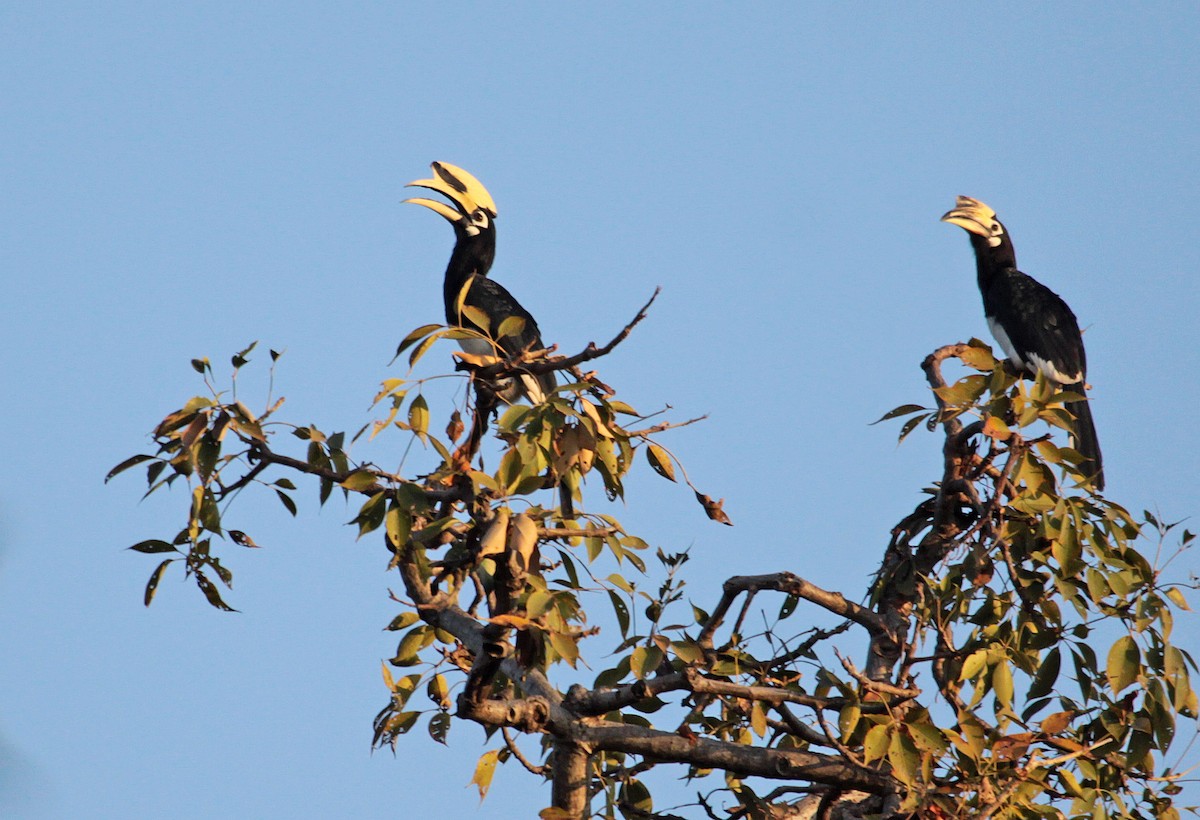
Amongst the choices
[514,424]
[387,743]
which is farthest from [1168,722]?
[387,743]

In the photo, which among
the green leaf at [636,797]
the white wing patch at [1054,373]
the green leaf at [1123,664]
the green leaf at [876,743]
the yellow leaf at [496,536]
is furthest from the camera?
the white wing patch at [1054,373]

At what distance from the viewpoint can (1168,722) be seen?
2.71 meters

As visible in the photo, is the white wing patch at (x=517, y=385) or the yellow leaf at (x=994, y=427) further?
the white wing patch at (x=517, y=385)

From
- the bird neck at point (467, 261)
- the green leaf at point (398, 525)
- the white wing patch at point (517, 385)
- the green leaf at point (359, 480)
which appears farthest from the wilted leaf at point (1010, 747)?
the bird neck at point (467, 261)

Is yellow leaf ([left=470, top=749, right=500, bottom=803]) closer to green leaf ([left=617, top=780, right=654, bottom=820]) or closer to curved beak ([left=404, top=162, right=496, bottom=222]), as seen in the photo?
green leaf ([left=617, top=780, right=654, bottom=820])

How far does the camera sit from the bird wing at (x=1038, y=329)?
19.6 ft

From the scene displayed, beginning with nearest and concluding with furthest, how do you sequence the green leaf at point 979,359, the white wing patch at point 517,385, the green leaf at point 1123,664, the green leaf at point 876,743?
the green leaf at point 876,743, the green leaf at point 1123,664, the green leaf at point 979,359, the white wing patch at point 517,385

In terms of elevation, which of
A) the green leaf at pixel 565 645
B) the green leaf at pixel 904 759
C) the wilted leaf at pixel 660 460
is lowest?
the green leaf at pixel 904 759

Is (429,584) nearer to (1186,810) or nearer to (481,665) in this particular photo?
(481,665)

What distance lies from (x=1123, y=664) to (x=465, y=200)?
14.3ft

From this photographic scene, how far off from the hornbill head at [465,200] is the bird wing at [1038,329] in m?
2.39

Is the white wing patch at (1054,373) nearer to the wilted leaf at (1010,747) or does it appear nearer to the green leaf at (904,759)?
the wilted leaf at (1010,747)

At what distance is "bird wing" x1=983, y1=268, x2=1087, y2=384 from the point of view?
5.99 metres

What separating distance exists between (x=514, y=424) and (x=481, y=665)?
0.47m
